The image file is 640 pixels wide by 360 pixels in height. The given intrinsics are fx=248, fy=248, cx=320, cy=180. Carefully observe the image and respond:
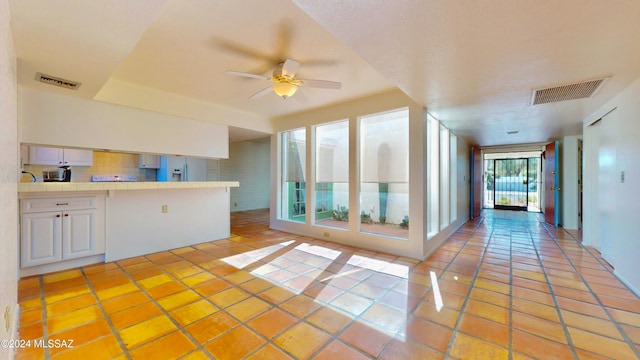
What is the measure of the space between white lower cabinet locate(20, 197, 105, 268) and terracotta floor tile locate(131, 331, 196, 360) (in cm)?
235

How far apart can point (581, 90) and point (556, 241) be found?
3.17 meters

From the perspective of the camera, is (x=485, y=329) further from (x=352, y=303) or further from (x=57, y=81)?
(x=57, y=81)

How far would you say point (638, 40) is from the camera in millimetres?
1777

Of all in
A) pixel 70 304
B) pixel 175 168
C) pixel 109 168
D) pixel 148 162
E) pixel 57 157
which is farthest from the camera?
pixel 175 168

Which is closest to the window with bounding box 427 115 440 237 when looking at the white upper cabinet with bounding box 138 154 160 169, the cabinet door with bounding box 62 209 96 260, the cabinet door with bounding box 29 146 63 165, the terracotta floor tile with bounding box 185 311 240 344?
the terracotta floor tile with bounding box 185 311 240 344

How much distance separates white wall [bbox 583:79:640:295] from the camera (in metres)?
2.50

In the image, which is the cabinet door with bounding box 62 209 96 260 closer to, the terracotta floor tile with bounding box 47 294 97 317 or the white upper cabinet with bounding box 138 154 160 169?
the terracotta floor tile with bounding box 47 294 97 317

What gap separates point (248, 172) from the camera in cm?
847

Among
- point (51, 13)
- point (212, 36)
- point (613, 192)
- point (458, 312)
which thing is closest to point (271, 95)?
point (212, 36)

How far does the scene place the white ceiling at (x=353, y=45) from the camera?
1531 mm

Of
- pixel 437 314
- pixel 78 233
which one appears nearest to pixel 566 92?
pixel 437 314

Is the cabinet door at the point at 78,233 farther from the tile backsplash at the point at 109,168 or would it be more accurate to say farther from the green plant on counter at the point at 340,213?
the green plant on counter at the point at 340,213

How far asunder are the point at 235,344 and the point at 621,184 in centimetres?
428

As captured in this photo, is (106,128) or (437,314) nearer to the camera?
(437,314)
